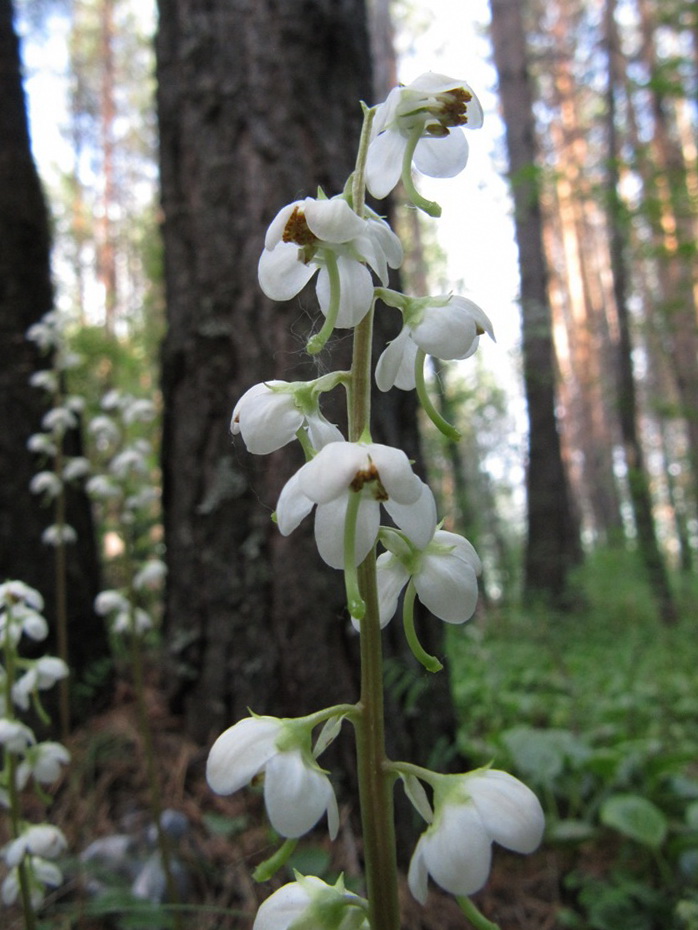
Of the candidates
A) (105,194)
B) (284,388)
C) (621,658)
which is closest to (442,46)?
(105,194)

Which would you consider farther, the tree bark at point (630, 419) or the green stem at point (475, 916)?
the tree bark at point (630, 419)

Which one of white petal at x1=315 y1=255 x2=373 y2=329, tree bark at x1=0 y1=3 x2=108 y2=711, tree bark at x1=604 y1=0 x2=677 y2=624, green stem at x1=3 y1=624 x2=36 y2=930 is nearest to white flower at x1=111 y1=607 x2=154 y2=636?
green stem at x1=3 y1=624 x2=36 y2=930

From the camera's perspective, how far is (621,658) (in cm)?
379

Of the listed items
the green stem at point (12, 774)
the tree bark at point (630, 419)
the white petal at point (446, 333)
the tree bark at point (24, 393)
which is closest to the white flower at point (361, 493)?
the white petal at point (446, 333)

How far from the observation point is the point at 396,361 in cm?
72

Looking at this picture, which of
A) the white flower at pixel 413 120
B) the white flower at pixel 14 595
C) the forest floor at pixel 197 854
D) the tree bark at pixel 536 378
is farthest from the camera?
the tree bark at pixel 536 378

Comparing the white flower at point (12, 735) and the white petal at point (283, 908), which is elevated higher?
the white flower at point (12, 735)

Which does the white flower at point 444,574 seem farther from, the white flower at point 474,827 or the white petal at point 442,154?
the white petal at point 442,154

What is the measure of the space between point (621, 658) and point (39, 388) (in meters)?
3.20

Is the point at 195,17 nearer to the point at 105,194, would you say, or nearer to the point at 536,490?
the point at 536,490

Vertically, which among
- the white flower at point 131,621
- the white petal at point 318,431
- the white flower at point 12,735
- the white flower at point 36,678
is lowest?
the white flower at point 12,735

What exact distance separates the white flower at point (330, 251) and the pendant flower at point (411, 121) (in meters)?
0.05

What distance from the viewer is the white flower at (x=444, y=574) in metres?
0.65

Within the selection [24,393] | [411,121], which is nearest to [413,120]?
[411,121]
